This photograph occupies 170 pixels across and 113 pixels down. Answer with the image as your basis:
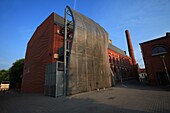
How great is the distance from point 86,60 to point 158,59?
13.0 m

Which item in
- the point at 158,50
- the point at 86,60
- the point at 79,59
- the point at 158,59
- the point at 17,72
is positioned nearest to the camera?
the point at 79,59

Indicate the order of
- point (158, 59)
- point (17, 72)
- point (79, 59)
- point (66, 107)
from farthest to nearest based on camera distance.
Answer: point (17, 72), point (158, 59), point (79, 59), point (66, 107)

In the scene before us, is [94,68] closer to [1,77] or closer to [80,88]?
[80,88]

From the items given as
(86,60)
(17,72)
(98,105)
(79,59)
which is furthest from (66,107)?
(17,72)

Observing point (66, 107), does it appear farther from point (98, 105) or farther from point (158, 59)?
point (158, 59)

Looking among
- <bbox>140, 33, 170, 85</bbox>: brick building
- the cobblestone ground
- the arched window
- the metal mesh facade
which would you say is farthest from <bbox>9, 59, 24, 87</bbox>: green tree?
the arched window

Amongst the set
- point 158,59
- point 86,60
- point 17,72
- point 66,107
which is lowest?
point 66,107

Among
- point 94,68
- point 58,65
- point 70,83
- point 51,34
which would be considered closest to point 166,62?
point 94,68

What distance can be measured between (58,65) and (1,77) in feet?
163

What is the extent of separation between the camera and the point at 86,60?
→ 45.6 ft

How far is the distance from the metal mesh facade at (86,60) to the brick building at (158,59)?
7678 millimetres

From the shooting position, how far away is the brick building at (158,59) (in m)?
15.2

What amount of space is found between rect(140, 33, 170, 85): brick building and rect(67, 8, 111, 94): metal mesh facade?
768cm

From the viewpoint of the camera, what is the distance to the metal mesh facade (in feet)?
38.7
